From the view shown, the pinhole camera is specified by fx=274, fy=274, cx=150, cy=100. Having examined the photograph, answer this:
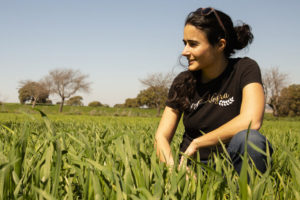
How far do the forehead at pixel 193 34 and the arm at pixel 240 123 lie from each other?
56cm

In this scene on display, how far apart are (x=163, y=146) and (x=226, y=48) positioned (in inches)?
40.2

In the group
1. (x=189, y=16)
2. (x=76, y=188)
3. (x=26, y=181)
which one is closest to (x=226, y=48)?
(x=189, y=16)

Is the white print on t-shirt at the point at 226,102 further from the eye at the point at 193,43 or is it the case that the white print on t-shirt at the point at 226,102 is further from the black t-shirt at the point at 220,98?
the eye at the point at 193,43

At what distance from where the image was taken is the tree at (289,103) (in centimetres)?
5350

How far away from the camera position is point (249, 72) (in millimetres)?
2133

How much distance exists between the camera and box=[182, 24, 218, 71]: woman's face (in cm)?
213

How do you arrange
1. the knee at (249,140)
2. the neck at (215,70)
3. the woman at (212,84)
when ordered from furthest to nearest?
1. the neck at (215,70)
2. the woman at (212,84)
3. the knee at (249,140)

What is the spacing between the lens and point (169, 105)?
243 cm

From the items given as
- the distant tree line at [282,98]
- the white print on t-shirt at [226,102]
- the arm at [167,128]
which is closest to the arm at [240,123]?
the white print on t-shirt at [226,102]

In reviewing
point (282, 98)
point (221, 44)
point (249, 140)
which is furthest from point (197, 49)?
point (282, 98)

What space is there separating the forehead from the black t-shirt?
15.5 inches

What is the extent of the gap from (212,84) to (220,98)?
5.6 inches

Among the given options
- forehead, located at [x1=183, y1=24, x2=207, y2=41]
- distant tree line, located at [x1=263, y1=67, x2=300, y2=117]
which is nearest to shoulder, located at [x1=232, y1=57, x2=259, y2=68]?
forehead, located at [x1=183, y1=24, x2=207, y2=41]

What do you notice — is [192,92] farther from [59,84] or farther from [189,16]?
[59,84]
